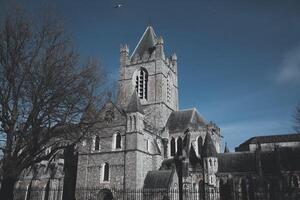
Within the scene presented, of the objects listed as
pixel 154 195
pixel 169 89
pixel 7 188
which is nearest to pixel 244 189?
pixel 154 195

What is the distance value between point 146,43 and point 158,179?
23.7m

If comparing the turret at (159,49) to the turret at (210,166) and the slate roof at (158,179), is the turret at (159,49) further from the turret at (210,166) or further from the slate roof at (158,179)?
the slate roof at (158,179)

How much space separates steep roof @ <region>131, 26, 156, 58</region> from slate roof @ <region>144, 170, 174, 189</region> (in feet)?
67.3

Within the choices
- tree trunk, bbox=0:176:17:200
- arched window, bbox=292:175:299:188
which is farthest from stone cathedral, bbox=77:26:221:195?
arched window, bbox=292:175:299:188

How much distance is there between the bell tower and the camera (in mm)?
38406

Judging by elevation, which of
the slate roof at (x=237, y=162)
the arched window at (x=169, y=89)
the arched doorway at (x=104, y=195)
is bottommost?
the arched doorway at (x=104, y=195)

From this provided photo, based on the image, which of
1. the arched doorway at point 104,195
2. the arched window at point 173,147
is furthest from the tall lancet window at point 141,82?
the arched doorway at point 104,195

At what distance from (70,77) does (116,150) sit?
14414 mm

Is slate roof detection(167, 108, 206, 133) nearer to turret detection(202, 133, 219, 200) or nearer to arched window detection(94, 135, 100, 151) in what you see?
turret detection(202, 133, 219, 200)

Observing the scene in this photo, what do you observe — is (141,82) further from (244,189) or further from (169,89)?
(244,189)

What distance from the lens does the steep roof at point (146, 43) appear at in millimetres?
43125

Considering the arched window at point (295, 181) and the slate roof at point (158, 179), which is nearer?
the slate roof at point (158, 179)

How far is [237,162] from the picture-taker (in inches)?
1255

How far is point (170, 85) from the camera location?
143ft
